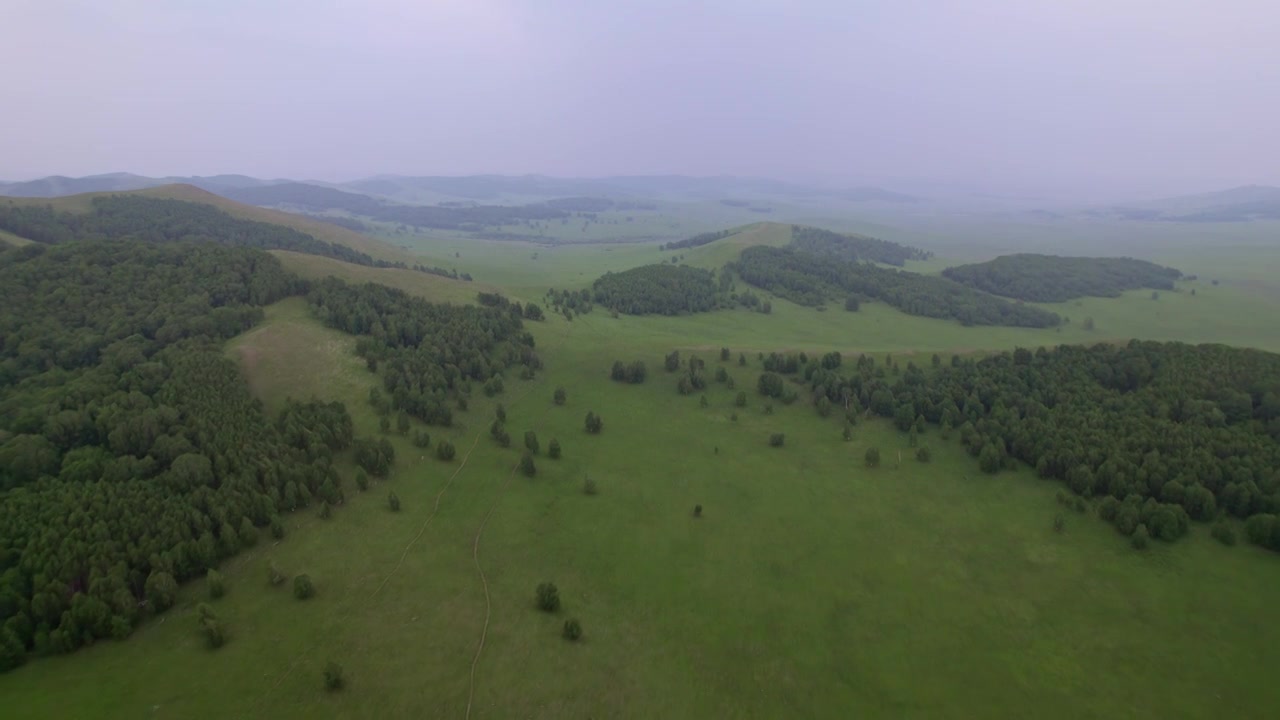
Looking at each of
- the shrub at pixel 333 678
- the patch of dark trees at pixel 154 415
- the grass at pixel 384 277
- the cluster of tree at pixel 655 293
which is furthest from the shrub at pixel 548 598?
the cluster of tree at pixel 655 293

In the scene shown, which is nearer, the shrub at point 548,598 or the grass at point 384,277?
the shrub at point 548,598

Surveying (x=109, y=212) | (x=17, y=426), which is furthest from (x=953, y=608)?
(x=109, y=212)

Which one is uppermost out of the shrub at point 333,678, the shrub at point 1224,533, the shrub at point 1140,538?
the shrub at point 1224,533

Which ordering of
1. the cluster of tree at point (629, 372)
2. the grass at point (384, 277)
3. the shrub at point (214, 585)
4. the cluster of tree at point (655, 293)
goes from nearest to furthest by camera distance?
the shrub at point (214, 585) < the cluster of tree at point (629, 372) < the grass at point (384, 277) < the cluster of tree at point (655, 293)

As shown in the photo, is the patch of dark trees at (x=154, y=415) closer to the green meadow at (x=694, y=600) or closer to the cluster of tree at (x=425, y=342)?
the cluster of tree at (x=425, y=342)

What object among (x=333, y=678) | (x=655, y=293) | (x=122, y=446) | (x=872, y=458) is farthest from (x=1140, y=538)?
(x=655, y=293)

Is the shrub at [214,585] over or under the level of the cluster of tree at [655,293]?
under
